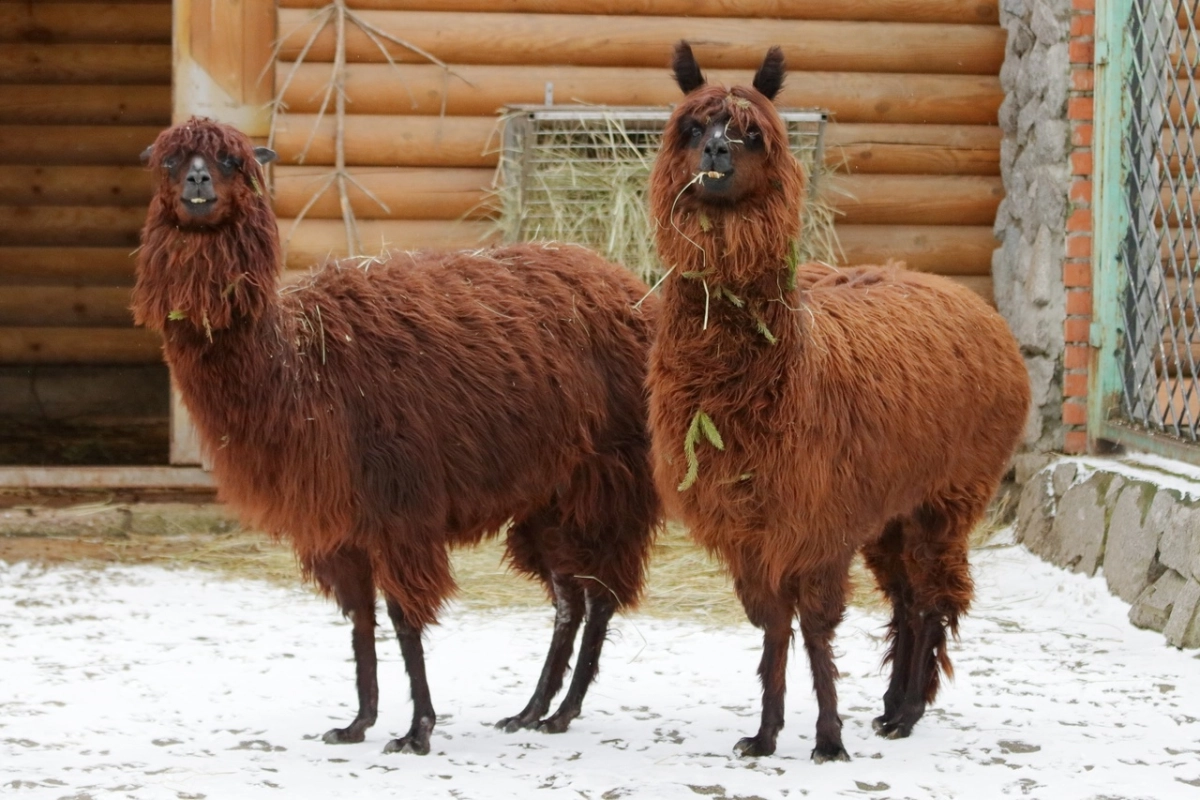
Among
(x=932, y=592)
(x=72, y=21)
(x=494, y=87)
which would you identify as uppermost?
(x=72, y=21)

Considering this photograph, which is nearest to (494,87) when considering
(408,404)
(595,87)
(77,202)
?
(595,87)

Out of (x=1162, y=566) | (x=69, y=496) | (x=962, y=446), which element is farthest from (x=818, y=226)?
(x=69, y=496)

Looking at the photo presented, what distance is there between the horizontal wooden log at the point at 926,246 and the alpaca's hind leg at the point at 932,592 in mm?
3408

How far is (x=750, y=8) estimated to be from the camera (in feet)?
27.2

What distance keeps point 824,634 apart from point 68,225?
→ 9.66 meters

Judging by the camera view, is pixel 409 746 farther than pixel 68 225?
No

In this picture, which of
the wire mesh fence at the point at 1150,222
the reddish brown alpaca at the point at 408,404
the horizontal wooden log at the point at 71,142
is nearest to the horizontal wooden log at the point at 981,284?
the wire mesh fence at the point at 1150,222

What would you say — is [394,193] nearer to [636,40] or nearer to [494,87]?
[494,87]

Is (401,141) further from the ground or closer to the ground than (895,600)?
further from the ground

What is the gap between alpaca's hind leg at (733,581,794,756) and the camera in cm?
459

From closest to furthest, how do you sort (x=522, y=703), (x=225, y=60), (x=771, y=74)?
1. (x=771, y=74)
2. (x=522, y=703)
3. (x=225, y=60)

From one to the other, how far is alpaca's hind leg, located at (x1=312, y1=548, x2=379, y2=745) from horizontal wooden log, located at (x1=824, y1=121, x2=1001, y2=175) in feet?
14.2

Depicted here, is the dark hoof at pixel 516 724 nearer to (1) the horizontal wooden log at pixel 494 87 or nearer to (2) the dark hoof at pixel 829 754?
(2) the dark hoof at pixel 829 754

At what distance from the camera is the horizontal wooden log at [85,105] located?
40.1 feet
